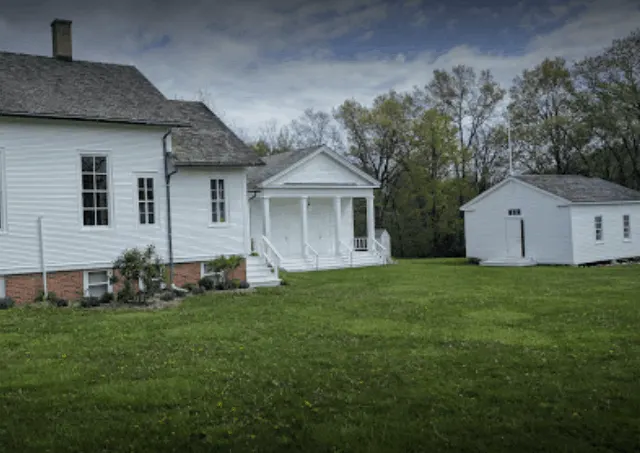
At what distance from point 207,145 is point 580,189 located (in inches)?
755

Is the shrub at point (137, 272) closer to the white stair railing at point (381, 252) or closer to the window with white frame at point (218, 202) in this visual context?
the window with white frame at point (218, 202)

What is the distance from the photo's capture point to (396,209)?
1940 inches

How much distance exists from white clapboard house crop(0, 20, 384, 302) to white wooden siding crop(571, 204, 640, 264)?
589 inches

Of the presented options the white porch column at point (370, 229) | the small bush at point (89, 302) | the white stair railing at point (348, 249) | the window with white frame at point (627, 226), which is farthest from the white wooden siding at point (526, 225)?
the small bush at point (89, 302)

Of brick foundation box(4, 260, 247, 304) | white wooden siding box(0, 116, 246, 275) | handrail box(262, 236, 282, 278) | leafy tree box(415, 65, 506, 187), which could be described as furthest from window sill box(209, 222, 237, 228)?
leafy tree box(415, 65, 506, 187)

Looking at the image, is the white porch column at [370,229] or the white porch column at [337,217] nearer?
the white porch column at [337,217]

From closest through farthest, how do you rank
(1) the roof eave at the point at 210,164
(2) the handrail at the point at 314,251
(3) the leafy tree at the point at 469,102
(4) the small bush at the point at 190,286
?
(4) the small bush at the point at 190,286, (1) the roof eave at the point at 210,164, (2) the handrail at the point at 314,251, (3) the leafy tree at the point at 469,102

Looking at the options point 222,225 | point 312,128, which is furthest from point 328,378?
point 312,128

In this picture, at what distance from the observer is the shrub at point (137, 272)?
57.8 ft

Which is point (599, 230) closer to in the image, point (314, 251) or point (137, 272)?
point (314, 251)

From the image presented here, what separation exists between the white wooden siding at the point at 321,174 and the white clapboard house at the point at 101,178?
7111mm

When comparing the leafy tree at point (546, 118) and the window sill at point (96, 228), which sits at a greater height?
the leafy tree at point (546, 118)

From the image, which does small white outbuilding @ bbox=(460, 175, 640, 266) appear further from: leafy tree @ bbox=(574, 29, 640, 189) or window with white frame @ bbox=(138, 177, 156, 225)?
window with white frame @ bbox=(138, 177, 156, 225)

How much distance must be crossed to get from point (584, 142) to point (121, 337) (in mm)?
38917
